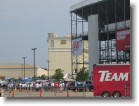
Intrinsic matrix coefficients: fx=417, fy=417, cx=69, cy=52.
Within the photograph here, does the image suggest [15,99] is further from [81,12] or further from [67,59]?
[67,59]

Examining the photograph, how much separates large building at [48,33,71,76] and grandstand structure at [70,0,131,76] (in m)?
52.3

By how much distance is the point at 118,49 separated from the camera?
6481 centimetres

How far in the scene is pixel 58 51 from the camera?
13750 cm

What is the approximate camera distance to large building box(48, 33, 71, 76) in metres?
132

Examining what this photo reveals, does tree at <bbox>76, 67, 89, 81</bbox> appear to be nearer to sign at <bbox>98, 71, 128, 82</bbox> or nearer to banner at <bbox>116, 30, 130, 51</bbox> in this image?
banner at <bbox>116, 30, 130, 51</bbox>

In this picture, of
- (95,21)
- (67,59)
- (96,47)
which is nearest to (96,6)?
(95,21)

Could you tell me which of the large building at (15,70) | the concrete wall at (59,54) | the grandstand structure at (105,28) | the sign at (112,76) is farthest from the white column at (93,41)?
the large building at (15,70)

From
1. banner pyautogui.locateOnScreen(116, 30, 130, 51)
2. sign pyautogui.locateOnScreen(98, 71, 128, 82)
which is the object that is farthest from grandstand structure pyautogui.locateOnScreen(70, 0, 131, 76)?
sign pyautogui.locateOnScreen(98, 71, 128, 82)

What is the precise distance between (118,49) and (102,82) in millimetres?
33973

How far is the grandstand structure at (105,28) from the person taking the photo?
213ft

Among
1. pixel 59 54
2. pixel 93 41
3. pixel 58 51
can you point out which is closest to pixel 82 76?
pixel 93 41

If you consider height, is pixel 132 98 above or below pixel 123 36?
below

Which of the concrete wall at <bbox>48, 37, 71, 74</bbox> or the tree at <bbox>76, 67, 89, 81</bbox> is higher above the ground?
the concrete wall at <bbox>48, 37, 71, 74</bbox>

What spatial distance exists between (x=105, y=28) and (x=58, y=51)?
66.2 metres
